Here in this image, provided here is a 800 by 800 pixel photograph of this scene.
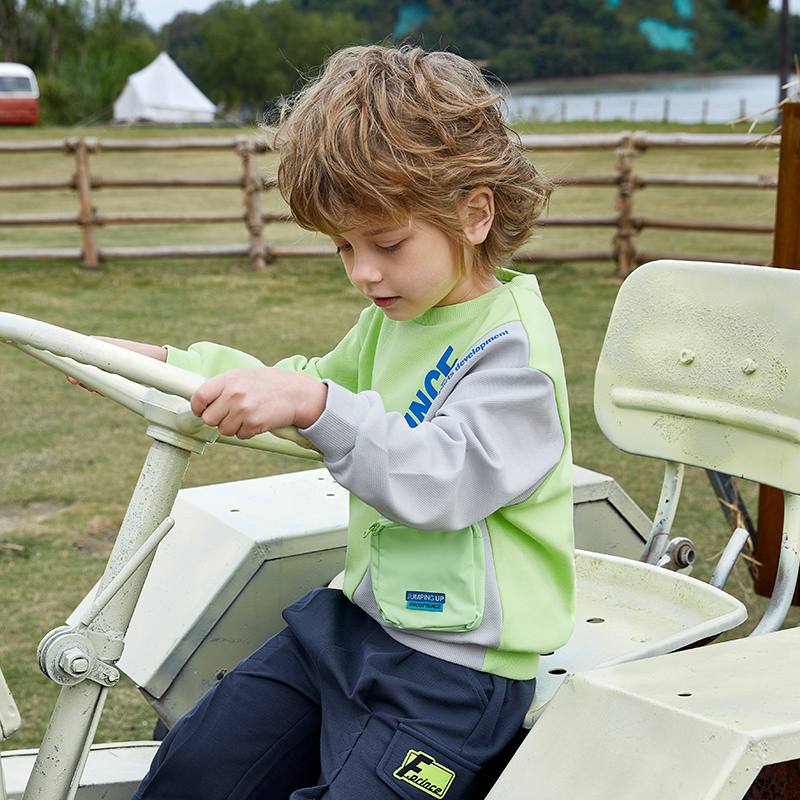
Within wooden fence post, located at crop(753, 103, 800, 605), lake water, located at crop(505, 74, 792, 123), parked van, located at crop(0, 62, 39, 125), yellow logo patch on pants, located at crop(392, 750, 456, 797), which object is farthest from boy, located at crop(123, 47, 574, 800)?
parked van, located at crop(0, 62, 39, 125)

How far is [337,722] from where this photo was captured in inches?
42.0

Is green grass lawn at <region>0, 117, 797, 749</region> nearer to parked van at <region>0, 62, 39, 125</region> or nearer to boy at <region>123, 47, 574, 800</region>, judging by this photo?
boy at <region>123, 47, 574, 800</region>

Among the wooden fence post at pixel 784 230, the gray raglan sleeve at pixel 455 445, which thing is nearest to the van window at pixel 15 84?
the wooden fence post at pixel 784 230

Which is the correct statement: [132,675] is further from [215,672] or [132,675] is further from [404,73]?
[404,73]

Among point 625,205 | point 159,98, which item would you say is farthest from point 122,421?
point 159,98

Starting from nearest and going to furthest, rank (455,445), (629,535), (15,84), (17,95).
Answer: (455,445) < (629,535) < (17,95) < (15,84)

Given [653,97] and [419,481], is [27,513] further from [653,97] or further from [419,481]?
[653,97]

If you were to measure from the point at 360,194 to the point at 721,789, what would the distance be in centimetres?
65

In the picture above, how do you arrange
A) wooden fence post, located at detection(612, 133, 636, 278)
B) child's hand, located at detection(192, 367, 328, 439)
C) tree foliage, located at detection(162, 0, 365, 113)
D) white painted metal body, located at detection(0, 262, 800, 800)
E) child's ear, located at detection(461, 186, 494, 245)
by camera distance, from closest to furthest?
child's hand, located at detection(192, 367, 328, 439)
white painted metal body, located at detection(0, 262, 800, 800)
child's ear, located at detection(461, 186, 494, 245)
wooden fence post, located at detection(612, 133, 636, 278)
tree foliage, located at detection(162, 0, 365, 113)

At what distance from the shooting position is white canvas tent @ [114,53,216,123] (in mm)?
34031

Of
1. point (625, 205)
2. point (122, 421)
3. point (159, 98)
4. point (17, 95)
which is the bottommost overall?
point (122, 421)

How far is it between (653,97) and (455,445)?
2075 inches

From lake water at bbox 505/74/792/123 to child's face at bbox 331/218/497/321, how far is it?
18987 mm

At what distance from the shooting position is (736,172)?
1439cm
